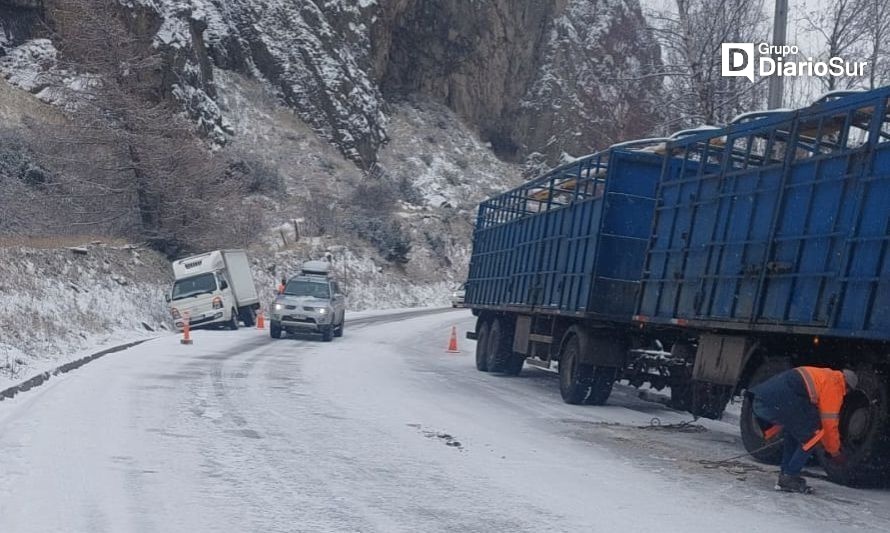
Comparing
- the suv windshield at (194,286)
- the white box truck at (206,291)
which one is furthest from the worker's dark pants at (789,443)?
the suv windshield at (194,286)

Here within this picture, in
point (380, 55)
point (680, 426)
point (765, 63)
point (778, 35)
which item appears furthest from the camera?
point (380, 55)

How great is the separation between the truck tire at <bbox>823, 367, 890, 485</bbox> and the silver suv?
796 inches

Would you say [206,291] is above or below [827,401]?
below

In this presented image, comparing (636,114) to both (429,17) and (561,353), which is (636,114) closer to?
(561,353)

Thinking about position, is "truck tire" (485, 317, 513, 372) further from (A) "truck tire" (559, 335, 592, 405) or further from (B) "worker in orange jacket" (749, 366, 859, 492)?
(B) "worker in orange jacket" (749, 366, 859, 492)

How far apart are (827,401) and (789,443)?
0.60 m

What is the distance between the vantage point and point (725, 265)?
12344 mm

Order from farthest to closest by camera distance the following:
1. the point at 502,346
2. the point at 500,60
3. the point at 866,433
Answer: the point at 500,60 → the point at 502,346 → the point at 866,433

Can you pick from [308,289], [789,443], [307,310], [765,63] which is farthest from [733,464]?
[308,289]

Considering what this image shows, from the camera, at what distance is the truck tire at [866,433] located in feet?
31.0

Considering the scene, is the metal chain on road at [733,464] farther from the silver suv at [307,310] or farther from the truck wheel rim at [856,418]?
the silver suv at [307,310]

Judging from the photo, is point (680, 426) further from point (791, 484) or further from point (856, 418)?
point (791, 484)

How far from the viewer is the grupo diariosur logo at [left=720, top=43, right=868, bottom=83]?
72.8 feet

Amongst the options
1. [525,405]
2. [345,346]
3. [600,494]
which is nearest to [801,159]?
[600,494]
